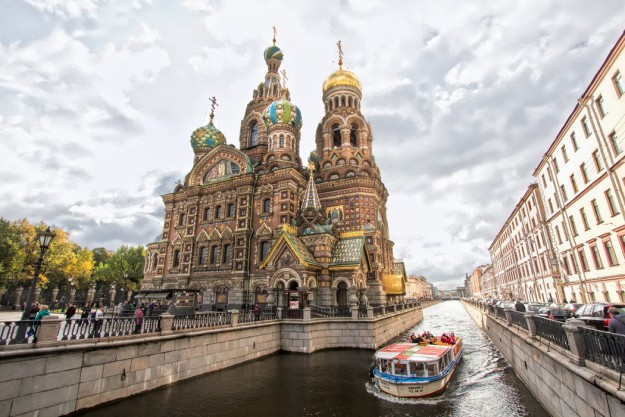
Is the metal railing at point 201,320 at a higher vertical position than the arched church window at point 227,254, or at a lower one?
lower

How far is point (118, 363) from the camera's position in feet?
33.2

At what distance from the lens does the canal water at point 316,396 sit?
959 cm

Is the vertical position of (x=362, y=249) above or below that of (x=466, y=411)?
above

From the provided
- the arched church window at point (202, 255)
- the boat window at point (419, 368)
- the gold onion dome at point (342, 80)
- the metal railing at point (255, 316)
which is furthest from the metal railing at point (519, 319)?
the gold onion dome at point (342, 80)

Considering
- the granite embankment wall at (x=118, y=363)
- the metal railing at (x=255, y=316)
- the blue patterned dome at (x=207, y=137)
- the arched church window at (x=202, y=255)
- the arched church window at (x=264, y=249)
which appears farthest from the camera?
the blue patterned dome at (x=207, y=137)

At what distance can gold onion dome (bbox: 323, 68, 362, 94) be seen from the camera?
39.3 m

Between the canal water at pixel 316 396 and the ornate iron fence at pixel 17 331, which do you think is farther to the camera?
the canal water at pixel 316 396

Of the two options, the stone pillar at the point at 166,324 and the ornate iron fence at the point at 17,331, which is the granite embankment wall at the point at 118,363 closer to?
the stone pillar at the point at 166,324

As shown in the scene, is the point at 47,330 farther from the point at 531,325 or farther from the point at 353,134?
the point at 353,134

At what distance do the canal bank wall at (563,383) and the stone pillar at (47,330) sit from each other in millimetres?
12480

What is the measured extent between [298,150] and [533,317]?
29.1 meters

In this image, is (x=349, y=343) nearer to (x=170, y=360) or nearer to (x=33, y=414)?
(x=170, y=360)

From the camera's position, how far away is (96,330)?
9.94 metres

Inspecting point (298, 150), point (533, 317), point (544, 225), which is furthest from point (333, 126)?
point (533, 317)
